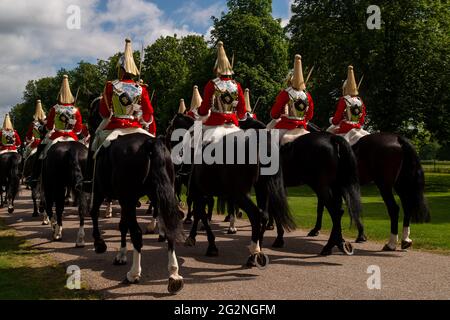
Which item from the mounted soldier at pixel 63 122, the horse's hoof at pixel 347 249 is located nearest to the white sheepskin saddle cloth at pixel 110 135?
the mounted soldier at pixel 63 122

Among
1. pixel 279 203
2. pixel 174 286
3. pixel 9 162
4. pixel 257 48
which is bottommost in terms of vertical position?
pixel 174 286

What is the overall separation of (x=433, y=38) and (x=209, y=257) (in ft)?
92.0

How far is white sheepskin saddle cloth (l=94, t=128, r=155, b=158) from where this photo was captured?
294 inches

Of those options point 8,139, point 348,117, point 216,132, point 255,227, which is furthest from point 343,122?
point 8,139

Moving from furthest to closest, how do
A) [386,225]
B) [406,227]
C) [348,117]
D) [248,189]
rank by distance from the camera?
[386,225] → [348,117] → [406,227] → [248,189]

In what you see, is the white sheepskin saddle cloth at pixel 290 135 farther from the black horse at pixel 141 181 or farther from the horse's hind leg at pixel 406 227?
the black horse at pixel 141 181

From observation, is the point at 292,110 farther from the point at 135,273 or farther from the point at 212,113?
the point at 135,273

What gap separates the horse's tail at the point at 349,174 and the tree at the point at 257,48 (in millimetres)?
26785

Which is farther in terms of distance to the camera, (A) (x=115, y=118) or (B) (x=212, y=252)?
(B) (x=212, y=252)

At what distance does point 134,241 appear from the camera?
6863 millimetres

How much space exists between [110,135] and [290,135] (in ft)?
13.1

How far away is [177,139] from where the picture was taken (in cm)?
1098

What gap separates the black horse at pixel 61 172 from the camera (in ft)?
33.4
